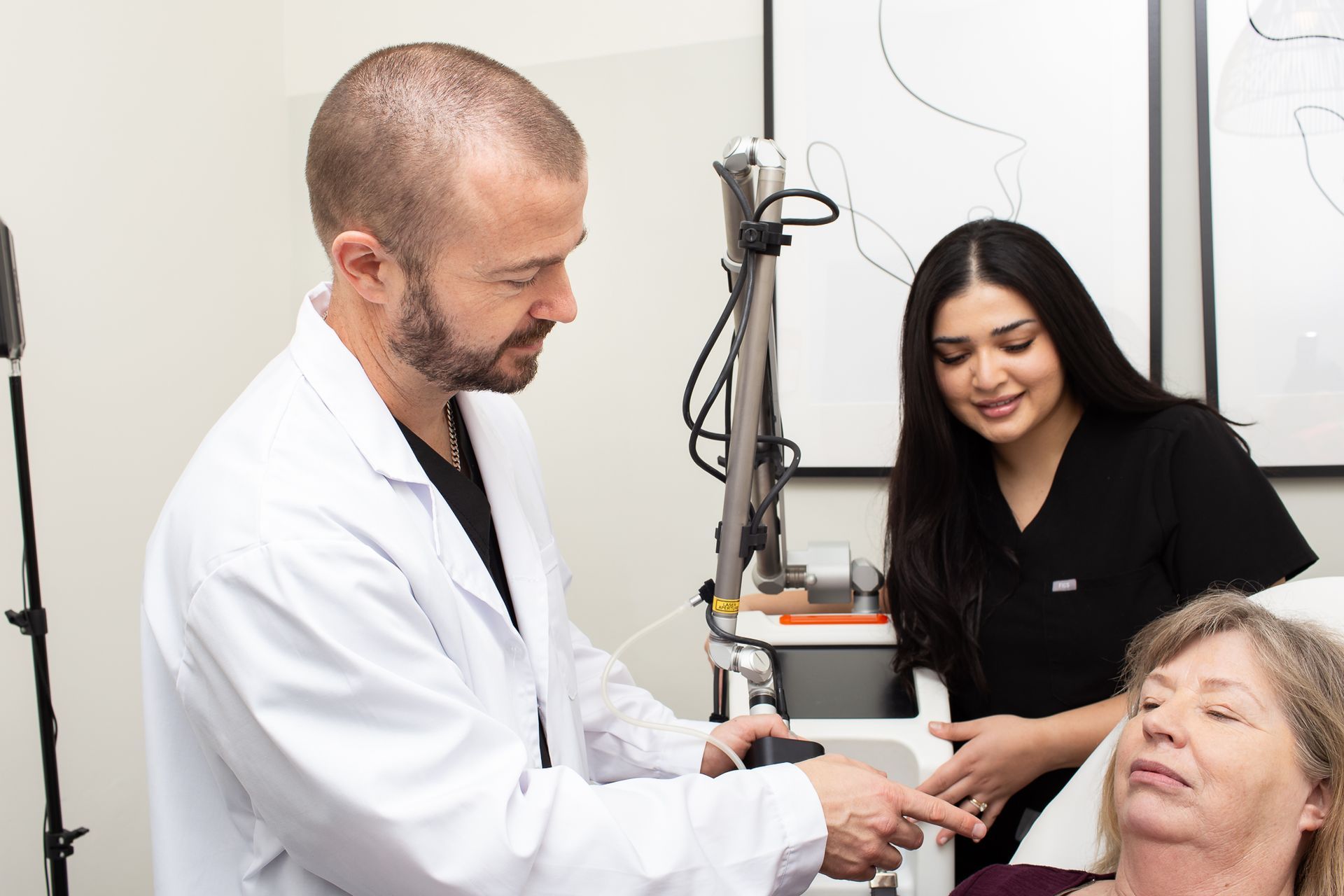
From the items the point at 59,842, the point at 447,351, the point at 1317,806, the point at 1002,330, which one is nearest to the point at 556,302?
the point at 447,351

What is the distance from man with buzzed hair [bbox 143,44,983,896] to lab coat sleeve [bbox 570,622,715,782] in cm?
16

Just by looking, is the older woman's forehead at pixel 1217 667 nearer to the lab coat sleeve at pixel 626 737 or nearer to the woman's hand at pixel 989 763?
the woman's hand at pixel 989 763

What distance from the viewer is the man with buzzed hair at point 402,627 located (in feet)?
2.59

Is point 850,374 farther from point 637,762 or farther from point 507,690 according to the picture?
point 507,690

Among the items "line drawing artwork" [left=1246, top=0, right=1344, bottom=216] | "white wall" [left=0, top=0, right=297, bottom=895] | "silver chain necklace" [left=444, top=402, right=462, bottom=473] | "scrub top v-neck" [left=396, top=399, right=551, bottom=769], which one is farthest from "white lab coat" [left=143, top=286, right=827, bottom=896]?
"line drawing artwork" [left=1246, top=0, right=1344, bottom=216]

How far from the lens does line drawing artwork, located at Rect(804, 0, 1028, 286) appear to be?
6.00ft

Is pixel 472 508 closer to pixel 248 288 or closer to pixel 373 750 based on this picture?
pixel 373 750

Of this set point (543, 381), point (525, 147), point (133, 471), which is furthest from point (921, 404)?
point (133, 471)

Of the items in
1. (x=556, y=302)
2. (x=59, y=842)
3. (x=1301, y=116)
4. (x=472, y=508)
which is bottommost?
(x=59, y=842)

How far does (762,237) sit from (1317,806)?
2.63ft

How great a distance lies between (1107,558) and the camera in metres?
1.41

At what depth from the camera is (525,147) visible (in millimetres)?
930

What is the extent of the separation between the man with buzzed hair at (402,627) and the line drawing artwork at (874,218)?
1.02 m

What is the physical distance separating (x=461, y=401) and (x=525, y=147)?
16.3 inches
